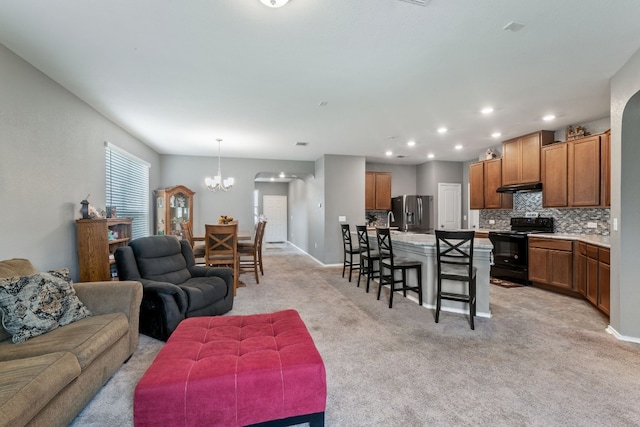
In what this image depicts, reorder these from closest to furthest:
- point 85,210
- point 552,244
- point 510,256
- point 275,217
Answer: point 85,210
point 552,244
point 510,256
point 275,217

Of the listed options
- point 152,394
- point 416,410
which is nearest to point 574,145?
point 416,410

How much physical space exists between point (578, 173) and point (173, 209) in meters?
7.08

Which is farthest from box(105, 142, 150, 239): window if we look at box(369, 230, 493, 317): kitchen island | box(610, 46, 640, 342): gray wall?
box(610, 46, 640, 342): gray wall

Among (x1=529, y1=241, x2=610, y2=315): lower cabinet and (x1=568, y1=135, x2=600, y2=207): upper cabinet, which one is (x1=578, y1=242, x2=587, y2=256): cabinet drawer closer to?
(x1=529, y1=241, x2=610, y2=315): lower cabinet

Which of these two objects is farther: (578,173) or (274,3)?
(578,173)

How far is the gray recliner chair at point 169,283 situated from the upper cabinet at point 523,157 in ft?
16.4

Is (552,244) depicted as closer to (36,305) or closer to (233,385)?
(233,385)

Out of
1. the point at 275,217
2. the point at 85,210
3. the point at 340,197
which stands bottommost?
the point at 275,217

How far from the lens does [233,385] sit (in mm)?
1453

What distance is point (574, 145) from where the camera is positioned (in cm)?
437

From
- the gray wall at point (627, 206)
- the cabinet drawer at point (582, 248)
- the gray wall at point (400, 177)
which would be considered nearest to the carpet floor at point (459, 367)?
the gray wall at point (627, 206)

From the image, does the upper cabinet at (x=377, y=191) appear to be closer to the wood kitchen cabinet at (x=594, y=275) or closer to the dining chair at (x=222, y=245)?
the dining chair at (x=222, y=245)

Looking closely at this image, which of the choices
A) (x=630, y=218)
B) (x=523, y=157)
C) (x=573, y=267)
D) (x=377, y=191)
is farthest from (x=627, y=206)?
(x=377, y=191)

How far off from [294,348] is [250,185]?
587 centimetres
